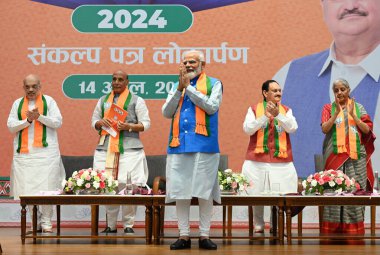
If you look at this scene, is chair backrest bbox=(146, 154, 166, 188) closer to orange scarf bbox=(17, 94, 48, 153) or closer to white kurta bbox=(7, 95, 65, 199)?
white kurta bbox=(7, 95, 65, 199)

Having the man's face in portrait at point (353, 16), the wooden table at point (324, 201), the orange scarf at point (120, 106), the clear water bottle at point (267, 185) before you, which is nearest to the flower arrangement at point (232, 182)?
the clear water bottle at point (267, 185)

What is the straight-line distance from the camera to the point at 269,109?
22.4 ft

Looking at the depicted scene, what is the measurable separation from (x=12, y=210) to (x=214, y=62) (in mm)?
2672

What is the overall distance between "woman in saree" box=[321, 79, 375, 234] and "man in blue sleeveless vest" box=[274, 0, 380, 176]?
1407mm

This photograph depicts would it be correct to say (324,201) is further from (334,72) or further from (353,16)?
(353,16)

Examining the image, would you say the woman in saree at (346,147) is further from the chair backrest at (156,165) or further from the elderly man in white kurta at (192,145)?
the chair backrest at (156,165)

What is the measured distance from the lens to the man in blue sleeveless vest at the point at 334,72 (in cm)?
838

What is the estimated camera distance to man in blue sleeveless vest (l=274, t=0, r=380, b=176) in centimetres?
838

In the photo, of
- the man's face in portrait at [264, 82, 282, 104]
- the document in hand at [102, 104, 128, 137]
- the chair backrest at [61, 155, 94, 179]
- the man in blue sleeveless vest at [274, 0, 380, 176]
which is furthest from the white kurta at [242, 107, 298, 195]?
the chair backrest at [61, 155, 94, 179]

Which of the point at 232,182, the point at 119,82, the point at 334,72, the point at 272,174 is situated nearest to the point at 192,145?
the point at 232,182

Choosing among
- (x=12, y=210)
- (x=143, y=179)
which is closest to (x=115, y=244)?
(x=143, y=179)

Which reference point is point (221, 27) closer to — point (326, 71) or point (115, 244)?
point (326, 71)

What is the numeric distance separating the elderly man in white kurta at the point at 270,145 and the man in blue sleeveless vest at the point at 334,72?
134 cm

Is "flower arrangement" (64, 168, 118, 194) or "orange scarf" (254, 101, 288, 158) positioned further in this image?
"orange scarf" (254, 101, 288, 158)
